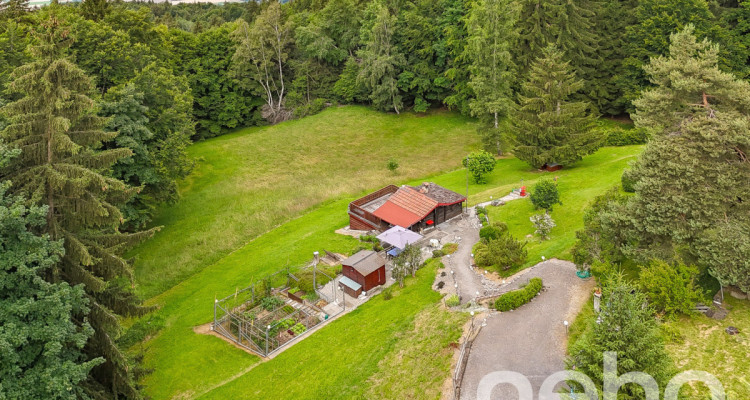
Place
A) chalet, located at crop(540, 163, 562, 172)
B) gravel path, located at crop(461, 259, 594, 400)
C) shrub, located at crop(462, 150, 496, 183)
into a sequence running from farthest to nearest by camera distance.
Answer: chalet, located at crop(540, 163, 562, 172)
shrub, located at crop(462, 150, 496, 183)
gravel path, located at crop(461, 259, 594, 400)

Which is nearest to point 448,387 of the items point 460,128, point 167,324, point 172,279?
point 167,324

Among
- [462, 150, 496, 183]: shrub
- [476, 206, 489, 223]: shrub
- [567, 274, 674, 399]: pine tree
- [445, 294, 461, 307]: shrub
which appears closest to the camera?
[567, 274, 674, 399]: pine tree

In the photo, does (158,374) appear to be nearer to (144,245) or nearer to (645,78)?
(144,245)

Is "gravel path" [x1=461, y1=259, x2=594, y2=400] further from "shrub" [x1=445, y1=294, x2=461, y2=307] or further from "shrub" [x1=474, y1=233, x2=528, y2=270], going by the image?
"shrub" [x1=445, y1=294, x2=461, y2=307]

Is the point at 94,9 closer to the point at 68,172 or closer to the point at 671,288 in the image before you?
the point at 68,172

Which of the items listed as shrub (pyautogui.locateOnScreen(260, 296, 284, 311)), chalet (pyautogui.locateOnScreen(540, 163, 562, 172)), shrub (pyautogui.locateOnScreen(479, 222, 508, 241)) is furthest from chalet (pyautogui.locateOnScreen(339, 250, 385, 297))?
chalet (pyautogui.locateOnScreen(540, 163, 562, 172))
